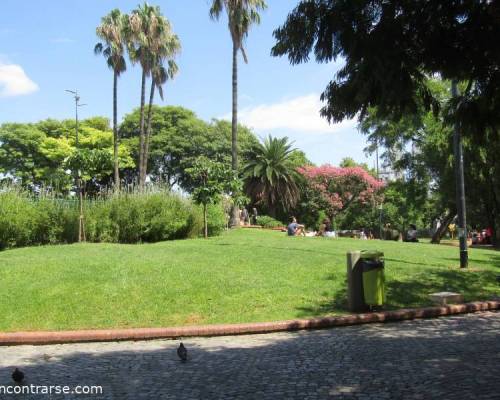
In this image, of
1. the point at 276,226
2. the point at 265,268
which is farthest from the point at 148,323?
the point at 276,226

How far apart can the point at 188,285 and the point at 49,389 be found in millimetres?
5422

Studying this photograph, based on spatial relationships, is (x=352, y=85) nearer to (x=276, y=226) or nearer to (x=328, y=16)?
(x=328, y=16)

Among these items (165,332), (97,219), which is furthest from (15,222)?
(165,332)

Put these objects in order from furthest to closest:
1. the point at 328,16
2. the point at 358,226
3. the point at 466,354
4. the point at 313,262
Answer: the point at 358,226, the point at 313,262, the point at 466,354, the point at 328,16

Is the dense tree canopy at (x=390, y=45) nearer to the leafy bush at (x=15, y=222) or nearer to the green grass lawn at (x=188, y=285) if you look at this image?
the green grass lawn at (x=188, y=285)

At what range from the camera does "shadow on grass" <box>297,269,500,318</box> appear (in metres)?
10.3

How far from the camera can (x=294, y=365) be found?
651 centimetres

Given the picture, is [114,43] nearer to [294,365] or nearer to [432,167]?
[432,167]

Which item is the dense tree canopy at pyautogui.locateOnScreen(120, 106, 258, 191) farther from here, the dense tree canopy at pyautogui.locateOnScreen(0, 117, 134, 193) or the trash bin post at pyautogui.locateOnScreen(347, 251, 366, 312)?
the trash bin post at pyautogui.locateOnScreen(347, 251, 366, 312)

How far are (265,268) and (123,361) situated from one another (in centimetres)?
601

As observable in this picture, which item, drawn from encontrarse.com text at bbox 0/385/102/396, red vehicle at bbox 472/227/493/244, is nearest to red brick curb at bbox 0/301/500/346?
encontrarse.com text at bbox 0/385/102/396

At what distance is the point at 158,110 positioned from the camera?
175 feet

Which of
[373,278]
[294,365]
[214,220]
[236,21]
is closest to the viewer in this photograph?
[294,365]

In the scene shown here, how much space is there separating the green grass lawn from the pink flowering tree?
3247cm
